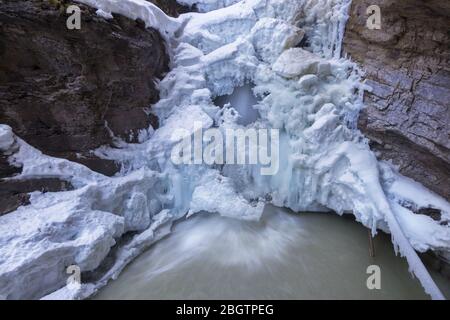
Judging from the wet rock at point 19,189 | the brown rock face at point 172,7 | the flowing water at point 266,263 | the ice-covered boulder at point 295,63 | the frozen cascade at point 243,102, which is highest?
the brown rock face at point 172,7

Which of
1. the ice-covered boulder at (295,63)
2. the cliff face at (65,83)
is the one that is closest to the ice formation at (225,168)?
the ice-covered boulder at (295,63)

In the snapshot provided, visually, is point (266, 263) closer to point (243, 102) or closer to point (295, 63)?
point (243, 102)

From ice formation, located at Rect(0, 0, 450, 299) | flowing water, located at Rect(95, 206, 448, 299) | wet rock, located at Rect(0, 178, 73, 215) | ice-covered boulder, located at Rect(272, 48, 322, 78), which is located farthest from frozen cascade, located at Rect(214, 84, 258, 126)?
wet rock, located at Rect(0, 178, 73, 215)

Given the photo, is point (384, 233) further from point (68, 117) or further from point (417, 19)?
A: point (68, 117)

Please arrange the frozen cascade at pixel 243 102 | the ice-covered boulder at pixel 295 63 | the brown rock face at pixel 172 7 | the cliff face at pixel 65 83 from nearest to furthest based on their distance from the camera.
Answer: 1. the cliff face at pixel 65 83
2. the ice-covered boulder at pixel 295 63
3. the frozen cascade at pixel 243 102
4. the brown rock face at pixel 172 7

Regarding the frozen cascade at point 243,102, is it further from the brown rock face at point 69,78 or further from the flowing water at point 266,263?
the flowing water at point 266,263

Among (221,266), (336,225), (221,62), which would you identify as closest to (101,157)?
(221,266)

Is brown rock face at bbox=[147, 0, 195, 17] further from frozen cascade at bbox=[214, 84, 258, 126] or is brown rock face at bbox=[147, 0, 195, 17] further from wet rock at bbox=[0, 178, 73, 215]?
wet rock at bbox=[0, 178, 73, 215]
